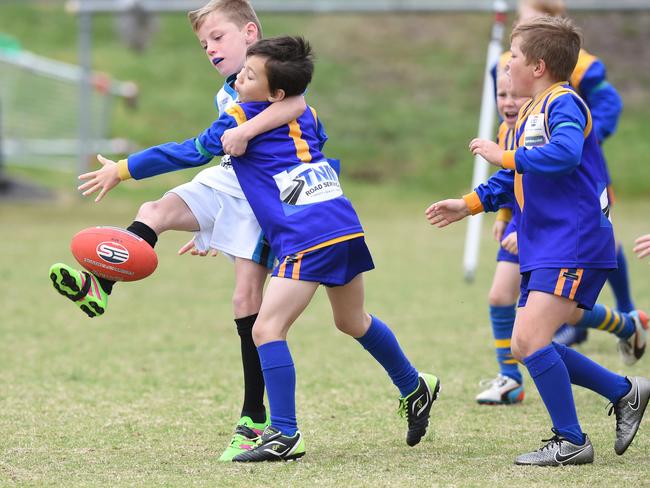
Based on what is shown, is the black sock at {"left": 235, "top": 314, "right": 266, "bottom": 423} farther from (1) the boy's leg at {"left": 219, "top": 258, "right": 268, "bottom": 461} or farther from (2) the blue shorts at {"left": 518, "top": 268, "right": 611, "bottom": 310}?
(2) the blue shorts at {"left": 518, "top": 268, "right": 611, "bottom": 310}

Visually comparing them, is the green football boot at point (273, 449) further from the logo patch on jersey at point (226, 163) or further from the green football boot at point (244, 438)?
the logo patch on jersey at point (226, 163)

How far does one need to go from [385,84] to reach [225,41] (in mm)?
14454

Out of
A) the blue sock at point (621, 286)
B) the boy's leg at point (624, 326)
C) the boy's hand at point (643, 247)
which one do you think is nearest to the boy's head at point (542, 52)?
the boy's hand at point (643, 247)

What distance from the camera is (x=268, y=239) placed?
12.2 feet

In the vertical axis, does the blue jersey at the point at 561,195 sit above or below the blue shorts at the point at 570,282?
above

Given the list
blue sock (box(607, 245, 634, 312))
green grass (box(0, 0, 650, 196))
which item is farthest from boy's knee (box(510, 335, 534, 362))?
green grass (box(0, 0, 650, 196))

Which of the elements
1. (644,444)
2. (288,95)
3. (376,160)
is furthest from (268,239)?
(376,160)

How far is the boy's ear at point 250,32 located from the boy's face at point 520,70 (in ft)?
3.19

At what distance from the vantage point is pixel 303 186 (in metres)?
3.59

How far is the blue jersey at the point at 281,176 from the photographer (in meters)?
3.57

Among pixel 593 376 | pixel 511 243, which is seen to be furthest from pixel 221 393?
pixel 593 376

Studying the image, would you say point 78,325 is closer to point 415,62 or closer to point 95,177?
point 95,177

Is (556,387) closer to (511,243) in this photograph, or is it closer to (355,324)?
(355,324)

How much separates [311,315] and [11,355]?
2.22m
